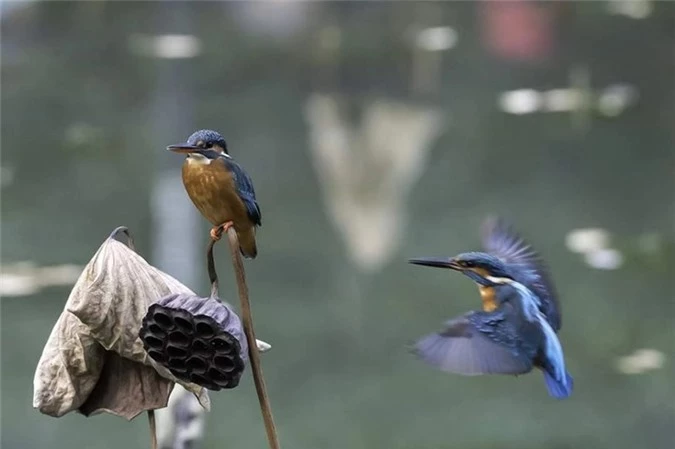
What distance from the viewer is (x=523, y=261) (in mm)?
466

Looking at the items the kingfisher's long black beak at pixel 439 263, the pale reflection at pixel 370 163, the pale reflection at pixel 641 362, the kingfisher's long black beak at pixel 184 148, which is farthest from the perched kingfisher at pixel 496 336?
the pale reflection at pixel 370 163

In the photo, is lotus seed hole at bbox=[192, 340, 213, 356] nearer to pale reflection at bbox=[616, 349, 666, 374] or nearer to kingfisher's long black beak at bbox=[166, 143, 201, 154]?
kingfisher's long black beak at bbox=[166, 143, 201, 154]

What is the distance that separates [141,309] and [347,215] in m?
1.18

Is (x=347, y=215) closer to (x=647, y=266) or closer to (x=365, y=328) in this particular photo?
(x=365, y=328)

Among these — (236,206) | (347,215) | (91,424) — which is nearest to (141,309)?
(236,206)

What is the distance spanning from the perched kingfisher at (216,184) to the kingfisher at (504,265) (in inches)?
2.9

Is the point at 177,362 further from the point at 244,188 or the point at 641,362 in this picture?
the point at 641,362

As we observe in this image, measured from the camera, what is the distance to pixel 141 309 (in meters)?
0.39

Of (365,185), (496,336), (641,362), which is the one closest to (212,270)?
(496,336)

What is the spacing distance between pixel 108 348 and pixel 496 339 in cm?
16

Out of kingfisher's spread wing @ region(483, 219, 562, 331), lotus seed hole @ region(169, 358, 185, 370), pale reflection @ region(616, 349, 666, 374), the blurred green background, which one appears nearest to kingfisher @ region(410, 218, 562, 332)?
kingfisher's spread wing @ region(483, 219, 562, 331)

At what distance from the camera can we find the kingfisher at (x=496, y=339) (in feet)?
1.34

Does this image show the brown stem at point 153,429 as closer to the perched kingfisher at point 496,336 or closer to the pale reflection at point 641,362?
the perched kingfisher at point 496,336

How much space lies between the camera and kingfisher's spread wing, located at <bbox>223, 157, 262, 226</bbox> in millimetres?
400
